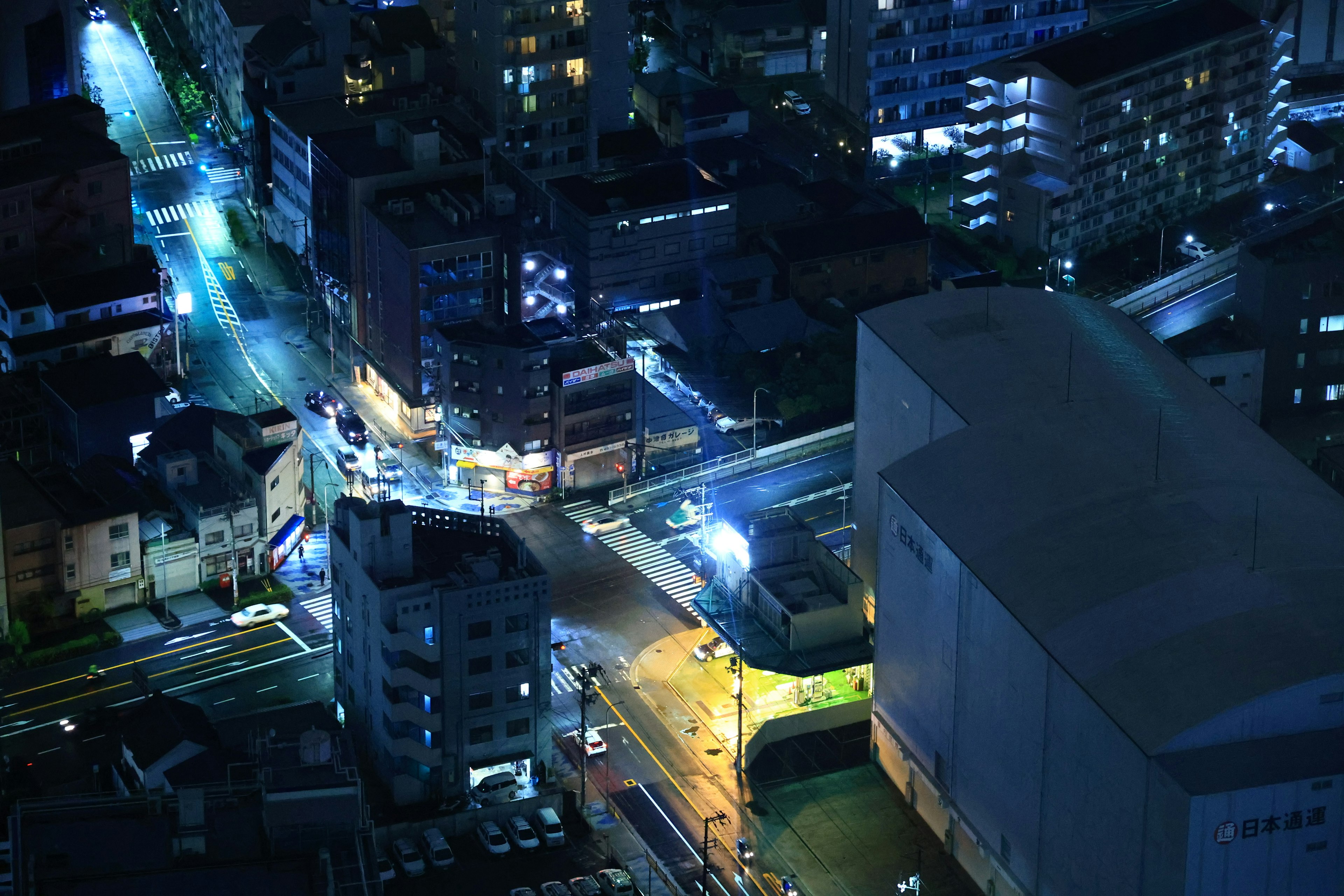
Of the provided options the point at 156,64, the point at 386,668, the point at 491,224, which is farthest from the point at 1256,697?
the point at 156,64

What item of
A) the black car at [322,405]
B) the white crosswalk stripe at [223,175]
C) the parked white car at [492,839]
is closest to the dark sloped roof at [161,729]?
the parked white car at [492,839]

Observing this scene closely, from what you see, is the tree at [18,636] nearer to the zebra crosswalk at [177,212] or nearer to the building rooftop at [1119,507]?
the building rooftop at [1119,507]

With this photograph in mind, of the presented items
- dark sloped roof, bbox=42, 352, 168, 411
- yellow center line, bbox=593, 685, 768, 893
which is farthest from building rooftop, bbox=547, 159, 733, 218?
yellow center line, bbox=593, 685, 768, 893

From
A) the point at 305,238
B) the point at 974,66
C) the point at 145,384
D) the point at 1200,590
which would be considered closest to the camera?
the point at 1200,590

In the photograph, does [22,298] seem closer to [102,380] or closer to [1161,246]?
[102,380]

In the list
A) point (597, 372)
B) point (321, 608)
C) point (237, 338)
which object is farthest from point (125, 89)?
point (321, 608)

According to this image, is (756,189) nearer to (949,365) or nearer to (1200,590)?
(949,365)

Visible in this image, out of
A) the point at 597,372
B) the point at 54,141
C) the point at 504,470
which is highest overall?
the point at 54,141
